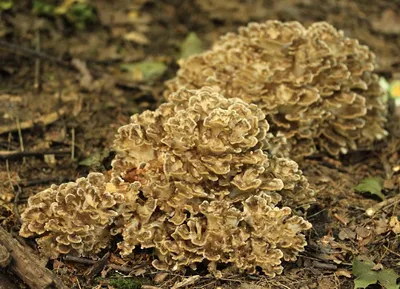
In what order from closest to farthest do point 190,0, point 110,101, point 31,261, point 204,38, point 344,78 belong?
point 31,261 < point 344,78 < point 110,101 < point 204,38 < point 190,0

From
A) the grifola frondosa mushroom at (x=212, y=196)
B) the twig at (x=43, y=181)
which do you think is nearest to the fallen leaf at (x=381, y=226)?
the grifola frondosa mushroom at (x=212, y=196)

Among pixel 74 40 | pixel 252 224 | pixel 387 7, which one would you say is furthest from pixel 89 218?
pixel 387 7

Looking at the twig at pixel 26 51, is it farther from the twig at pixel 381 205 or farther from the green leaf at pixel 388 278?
the green leaf at pixel 388 278

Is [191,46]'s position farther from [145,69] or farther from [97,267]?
[97,267]

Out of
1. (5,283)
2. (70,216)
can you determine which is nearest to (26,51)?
(70,216)

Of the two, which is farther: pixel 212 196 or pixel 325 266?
pixel 325 266

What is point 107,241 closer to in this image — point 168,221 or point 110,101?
point 168,221
